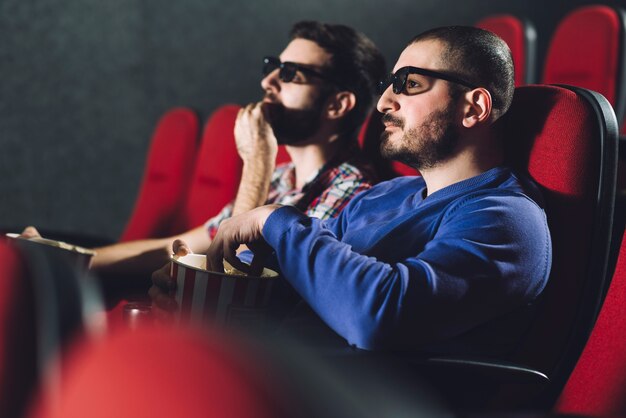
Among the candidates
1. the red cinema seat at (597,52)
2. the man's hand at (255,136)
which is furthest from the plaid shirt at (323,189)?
the red cinema seat at (597,52)

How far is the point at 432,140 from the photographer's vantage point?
1.17m

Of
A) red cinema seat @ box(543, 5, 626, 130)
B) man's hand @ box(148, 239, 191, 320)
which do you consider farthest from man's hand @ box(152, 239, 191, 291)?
red cinema seat @ box(543, 5, 626, 130)

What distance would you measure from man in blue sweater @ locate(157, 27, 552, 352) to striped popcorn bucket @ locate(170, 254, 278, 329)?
71 mm

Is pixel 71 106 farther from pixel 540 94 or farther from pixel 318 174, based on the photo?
pixel 540 94

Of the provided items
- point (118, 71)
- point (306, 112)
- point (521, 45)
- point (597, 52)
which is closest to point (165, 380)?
point (306, 112)

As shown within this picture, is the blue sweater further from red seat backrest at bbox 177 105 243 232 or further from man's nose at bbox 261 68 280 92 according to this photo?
red seat backrest at bbox 177 105 243 232

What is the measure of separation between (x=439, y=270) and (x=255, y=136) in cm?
90

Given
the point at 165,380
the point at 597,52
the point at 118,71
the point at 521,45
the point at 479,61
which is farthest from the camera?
the point at 118,71

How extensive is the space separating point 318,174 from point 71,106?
2.27 m

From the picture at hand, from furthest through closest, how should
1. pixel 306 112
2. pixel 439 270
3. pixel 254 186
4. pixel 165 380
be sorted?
1. pixel 306 112
2. pixel 254 186
3. pixel 439 270
4. pixel 165 380

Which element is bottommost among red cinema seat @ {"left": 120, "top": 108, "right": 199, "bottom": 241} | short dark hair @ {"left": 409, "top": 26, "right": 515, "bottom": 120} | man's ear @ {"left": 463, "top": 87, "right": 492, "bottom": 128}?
red cinema seat @ {"left": 120, "top": 108, "right": 199, "bottom": 241}

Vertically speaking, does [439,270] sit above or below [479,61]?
below

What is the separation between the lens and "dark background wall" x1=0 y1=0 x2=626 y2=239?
3.55 meters

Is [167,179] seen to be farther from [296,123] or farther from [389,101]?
[389,101]
